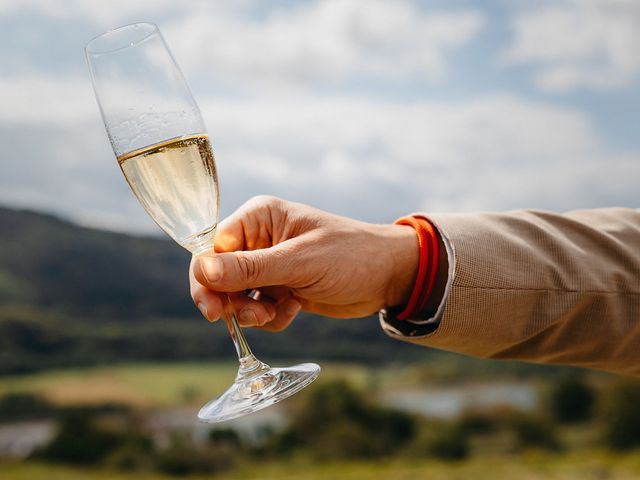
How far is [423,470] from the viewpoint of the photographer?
1120cm

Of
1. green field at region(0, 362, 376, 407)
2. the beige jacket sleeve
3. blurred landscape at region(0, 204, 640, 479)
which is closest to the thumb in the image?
the beige jacket sleeve

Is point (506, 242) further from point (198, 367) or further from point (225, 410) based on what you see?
point (198, 367)

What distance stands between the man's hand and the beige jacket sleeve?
0.11m

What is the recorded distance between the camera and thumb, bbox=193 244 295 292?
125 cm

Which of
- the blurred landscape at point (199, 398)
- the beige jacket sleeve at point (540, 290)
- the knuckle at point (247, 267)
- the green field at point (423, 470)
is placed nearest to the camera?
the knuckle at point (247, 267)

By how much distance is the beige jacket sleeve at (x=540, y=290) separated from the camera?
153cm

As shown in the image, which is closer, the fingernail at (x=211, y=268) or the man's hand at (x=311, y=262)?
the fingernail at (x=211, y=268)

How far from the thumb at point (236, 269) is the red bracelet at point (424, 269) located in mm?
382

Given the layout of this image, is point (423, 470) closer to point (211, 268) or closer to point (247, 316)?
point (247, 316)

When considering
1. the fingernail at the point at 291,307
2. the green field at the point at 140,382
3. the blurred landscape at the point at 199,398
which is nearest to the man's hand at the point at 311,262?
the fingernail at the point at 291,307

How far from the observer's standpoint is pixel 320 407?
12.0m

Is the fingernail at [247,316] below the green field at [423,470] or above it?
above

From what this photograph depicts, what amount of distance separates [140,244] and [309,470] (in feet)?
16.6

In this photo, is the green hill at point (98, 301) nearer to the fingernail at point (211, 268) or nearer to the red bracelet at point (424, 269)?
the red bracelet at point (424, 269)
